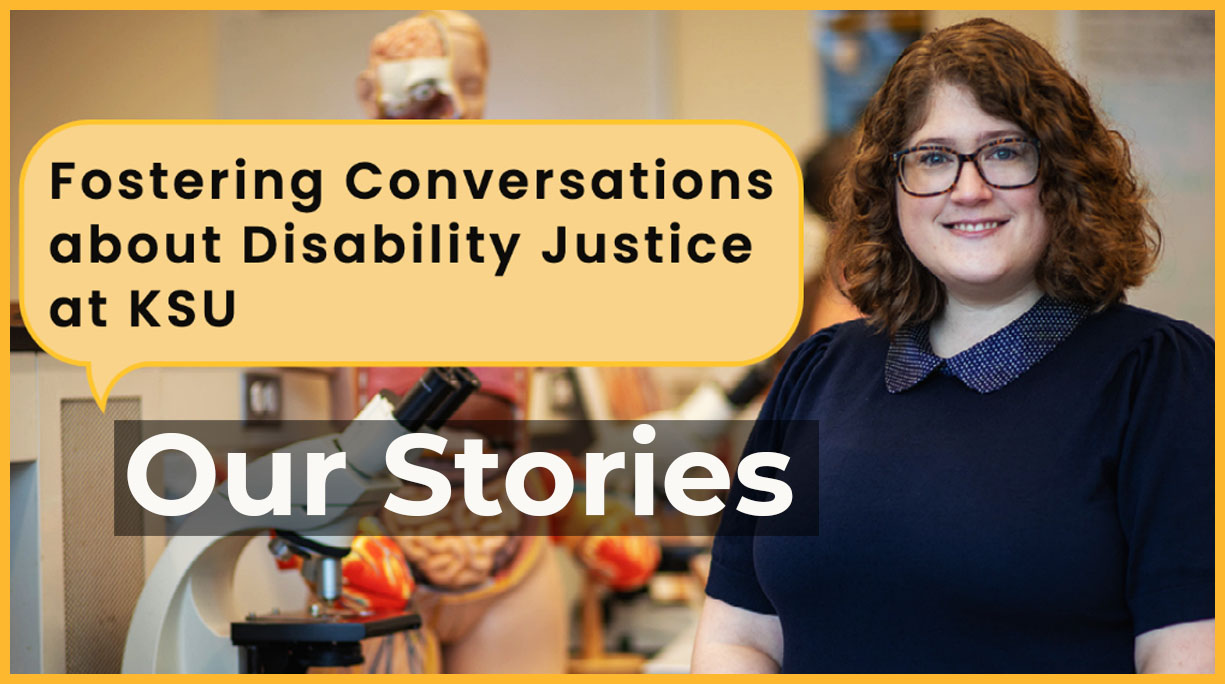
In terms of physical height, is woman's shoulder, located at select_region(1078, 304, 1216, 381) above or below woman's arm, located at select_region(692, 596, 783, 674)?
above

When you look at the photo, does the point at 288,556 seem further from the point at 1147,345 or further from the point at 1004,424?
the point at 1147,345

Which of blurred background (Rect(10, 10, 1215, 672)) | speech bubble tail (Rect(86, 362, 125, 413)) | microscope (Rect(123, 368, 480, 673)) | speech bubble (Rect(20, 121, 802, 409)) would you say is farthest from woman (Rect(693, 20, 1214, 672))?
blurred background (Rect(10, 10, 1215, 672))

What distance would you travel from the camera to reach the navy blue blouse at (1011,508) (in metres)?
0.86

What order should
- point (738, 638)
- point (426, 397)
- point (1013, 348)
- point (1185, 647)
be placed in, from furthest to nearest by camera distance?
1. point (426, 397)
2. point (738, 638)
3. point (1013, 348)
4. point (1185, 647)

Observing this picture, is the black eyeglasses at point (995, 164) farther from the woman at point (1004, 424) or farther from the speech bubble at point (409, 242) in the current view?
the speech bubble at point (409, 242)

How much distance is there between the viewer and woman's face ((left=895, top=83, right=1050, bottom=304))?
0.93 metres

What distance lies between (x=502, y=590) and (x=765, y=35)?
1.92 m

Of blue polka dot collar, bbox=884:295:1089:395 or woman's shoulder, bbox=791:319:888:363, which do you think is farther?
woman's shoulder, bbox=791:319:888:363

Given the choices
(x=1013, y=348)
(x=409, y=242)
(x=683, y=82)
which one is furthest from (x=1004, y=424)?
(x=683, y=82)

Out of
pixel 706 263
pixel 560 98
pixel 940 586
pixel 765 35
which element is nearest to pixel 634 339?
pixel 706 263

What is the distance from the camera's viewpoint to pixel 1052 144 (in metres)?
0.92

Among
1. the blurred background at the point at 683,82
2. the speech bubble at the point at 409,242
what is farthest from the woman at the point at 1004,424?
the blurred background at the point at 683,82

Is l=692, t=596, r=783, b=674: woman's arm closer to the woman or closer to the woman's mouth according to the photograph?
the woman

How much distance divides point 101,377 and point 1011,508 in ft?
2.89
